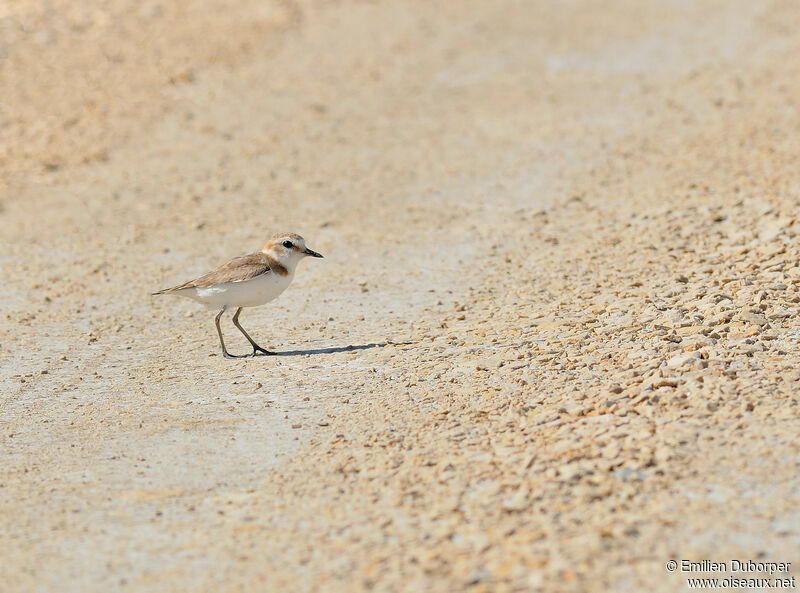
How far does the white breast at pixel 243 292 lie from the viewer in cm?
810

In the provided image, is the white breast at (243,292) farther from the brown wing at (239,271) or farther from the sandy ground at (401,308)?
the sandy ground at (401,308)

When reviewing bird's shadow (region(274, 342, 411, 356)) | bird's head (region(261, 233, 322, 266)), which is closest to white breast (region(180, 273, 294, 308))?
bird's head (region(261, 233, 322, 266))

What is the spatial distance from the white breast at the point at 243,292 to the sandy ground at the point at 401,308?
0.47 metres

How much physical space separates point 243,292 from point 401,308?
1.57 m

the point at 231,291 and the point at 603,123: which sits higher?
the point at 231,291

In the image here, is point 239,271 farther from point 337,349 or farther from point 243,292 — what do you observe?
point 337,349

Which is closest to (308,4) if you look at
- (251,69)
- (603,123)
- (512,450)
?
(251,69)

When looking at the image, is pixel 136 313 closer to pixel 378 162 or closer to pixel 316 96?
pixel 378 162

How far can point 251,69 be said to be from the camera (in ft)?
56.8

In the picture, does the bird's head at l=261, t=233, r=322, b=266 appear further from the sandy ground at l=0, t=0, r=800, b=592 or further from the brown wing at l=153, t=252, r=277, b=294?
the sandy ground at l=0, t=0, r=800, b=592

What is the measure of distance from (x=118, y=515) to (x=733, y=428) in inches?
132

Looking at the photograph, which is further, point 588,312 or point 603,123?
point 603,123

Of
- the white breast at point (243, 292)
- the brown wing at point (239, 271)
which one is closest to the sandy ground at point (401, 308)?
the white breast at point (243, 292)

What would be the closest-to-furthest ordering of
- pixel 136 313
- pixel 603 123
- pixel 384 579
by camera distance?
1. pixel 384 579
2. pixel 136 313
3. pixel 603 123
